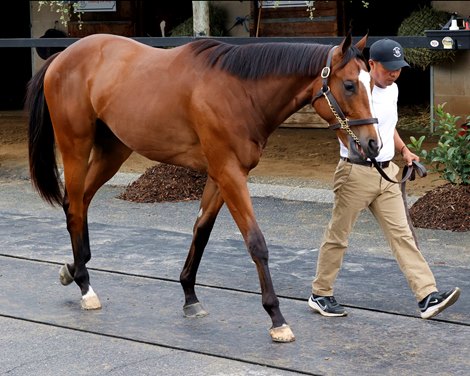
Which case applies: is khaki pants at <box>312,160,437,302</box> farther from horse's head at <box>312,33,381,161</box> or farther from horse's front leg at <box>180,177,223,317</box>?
horse's front leg at <box>180,177,223,317</box>

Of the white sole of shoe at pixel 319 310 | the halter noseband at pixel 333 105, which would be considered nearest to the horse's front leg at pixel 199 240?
the white sole of shoe at pixel 319 310

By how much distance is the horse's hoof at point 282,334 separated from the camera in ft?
17.9

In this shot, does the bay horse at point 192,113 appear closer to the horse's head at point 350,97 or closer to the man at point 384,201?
the horse's head at point 350,97

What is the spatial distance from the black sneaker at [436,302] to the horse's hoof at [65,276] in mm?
2416

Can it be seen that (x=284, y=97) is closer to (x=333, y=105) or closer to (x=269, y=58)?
(x=269, y=58)

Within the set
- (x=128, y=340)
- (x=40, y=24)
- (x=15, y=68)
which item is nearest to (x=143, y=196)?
(x=128, y=340)

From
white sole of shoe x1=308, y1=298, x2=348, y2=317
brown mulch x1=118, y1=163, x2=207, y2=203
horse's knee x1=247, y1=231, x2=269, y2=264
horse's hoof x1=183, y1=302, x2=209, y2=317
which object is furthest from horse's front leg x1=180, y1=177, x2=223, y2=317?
brown mulch x1=118, y1=163, x2=207, y2=203

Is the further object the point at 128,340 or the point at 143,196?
the point at 143,196

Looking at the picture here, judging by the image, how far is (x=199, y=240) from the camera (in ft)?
20.3

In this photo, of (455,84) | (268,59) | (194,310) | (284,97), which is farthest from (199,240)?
(455,84)

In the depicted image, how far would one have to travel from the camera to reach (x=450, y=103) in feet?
43.2

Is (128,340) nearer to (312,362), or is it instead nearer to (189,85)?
Result: (312,362)

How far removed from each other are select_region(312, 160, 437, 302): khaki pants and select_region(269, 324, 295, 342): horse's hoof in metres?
0.70

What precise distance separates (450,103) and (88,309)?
320 inches
